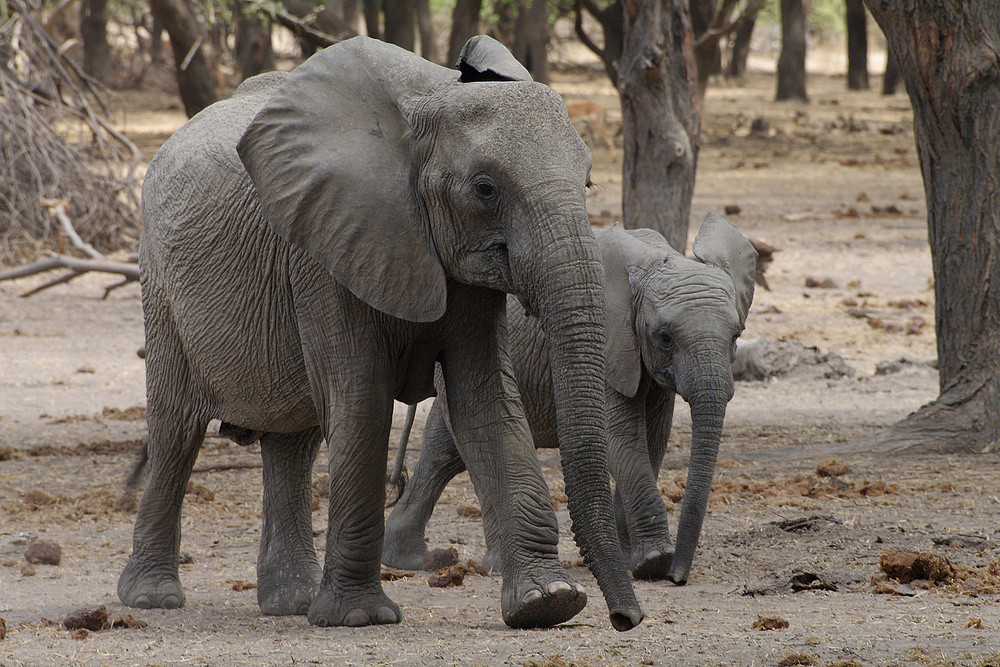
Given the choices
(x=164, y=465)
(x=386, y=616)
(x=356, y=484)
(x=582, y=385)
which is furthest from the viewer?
(x=164, y=465)

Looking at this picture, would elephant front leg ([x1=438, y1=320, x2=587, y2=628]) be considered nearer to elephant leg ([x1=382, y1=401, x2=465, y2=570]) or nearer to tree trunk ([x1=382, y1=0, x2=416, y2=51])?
elephant leg ([x1=382, y1=401, x2=465, y2=570])

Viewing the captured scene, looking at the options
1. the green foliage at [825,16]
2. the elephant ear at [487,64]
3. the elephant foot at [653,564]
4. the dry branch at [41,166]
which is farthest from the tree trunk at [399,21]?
the green foliage at [825,16]

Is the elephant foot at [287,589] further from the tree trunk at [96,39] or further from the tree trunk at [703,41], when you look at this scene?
the tree trunk at [96,39]

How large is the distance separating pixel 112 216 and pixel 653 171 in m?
6.82

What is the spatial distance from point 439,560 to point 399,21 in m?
18.7

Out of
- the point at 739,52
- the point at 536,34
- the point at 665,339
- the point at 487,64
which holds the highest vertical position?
the point at 487,64

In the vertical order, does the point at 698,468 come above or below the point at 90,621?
above

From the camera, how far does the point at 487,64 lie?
407cm

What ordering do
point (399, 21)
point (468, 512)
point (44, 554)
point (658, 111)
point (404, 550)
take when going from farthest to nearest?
point (399, 21) → point (658, 111) → point (468, 512) → point (404, 550) → point (44, 554)

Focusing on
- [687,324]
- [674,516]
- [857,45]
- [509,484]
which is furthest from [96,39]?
[509,484]

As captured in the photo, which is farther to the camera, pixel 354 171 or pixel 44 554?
pixel 44 554

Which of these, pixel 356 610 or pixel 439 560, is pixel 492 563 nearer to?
pixel 439 560

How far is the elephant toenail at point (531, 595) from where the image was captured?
13.3 ft

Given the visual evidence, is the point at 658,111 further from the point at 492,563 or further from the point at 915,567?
the point at 915,567
